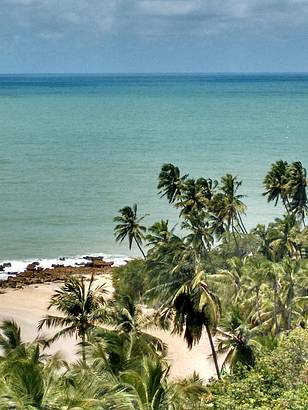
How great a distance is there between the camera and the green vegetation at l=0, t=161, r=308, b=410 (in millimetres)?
15570

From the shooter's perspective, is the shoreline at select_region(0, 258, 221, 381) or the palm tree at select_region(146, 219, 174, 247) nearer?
the shoreline at select_region(0, 258, 221, 381)

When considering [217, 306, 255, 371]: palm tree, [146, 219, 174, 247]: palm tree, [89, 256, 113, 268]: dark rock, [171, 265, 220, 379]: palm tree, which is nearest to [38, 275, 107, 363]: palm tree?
[171, 265, 220, 379]: palm tree

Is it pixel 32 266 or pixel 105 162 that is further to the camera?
pixel 105 162

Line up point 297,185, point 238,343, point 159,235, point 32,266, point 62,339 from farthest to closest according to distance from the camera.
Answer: point 32,266 → point 297,185 → point 159,235 → point 62,339 → point 238,343

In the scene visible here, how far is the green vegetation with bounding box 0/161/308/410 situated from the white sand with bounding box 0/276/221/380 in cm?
174

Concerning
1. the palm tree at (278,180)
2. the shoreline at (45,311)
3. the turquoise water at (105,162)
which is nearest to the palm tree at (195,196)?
the palm tree at (278,180)

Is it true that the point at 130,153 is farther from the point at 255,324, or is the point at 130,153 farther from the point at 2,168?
the point at 255,324

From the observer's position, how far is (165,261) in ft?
133

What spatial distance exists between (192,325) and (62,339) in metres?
15.1

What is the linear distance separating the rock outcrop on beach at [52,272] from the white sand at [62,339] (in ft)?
4.00

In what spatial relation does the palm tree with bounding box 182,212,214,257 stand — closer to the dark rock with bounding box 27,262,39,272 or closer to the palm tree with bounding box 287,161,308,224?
the palm tree with bounding box 287,161,308,224

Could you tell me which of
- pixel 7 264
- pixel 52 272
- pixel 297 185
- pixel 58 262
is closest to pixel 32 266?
pixel 52 272

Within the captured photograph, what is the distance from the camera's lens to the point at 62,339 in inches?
1575

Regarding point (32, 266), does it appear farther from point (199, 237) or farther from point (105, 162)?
point (105, 162)
